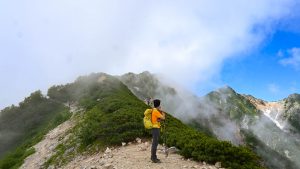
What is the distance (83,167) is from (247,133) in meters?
179

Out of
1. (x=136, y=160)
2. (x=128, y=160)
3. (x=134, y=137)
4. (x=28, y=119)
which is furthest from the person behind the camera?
(x=28, y=119)

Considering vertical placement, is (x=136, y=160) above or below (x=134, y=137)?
below

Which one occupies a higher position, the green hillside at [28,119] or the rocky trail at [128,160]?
the green hillside at [28,119]

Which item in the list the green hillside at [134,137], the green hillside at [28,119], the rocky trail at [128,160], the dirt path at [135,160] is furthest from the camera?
the green hillside at [28,119]

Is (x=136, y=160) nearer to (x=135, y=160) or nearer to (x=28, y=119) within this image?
(x=135, y=160)

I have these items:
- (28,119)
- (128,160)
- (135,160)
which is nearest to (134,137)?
(128,160)

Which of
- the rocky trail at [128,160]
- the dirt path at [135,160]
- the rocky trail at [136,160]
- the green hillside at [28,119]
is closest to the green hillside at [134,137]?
the rocky trail at [128,160]

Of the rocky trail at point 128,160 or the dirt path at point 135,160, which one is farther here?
the rocky trail at point 128,160

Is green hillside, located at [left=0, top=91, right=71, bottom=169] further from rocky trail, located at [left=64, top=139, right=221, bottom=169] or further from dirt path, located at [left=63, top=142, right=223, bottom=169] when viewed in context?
dirt path, located at [left=63, top=142, right=223, bottom=169]

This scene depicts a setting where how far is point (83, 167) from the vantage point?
22.4 metres

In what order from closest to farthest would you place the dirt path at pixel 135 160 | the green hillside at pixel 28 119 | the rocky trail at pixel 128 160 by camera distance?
1. the dirt path at pixel 135 160
2. the rocky trail at pixel 128 160
3. the green hillside at pixel 28 119

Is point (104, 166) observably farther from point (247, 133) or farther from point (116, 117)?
point (247, 133)

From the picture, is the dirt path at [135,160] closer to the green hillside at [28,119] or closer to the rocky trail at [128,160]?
the rocky trail at [128,160]

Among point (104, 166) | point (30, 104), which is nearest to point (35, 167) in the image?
point (104, 166)
